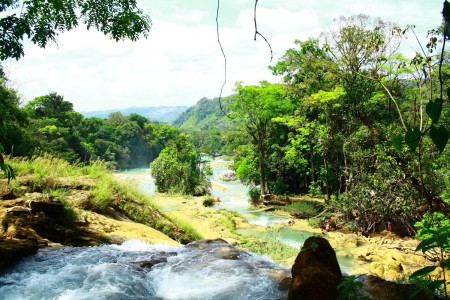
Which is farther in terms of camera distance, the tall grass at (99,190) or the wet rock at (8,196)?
the tall grass at (99,190)

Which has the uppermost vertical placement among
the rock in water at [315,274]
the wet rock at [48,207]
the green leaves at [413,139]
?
the green leaves at [413,139]

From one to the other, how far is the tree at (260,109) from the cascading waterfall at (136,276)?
23.1 meters

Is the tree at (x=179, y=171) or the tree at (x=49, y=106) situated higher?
the tree at (x=49, y=106)

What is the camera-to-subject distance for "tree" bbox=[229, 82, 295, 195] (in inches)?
1130

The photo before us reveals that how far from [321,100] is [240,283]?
16.7 meters

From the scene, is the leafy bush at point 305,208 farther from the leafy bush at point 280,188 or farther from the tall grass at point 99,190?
the tall grass at point 99,190

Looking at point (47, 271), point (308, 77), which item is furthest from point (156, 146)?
point (47, 271)

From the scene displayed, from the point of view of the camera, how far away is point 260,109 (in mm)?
29281

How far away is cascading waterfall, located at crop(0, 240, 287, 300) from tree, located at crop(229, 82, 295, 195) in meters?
23.1

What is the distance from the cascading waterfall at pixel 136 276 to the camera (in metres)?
4.48

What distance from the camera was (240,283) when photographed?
16.8 feet

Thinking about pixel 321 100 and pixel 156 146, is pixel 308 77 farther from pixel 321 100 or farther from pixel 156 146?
pixel 156 146

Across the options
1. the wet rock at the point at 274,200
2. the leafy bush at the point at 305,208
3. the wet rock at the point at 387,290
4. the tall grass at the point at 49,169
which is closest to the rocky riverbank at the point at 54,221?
the tall grass at the point at 49,169

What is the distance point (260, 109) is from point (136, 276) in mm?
25144
